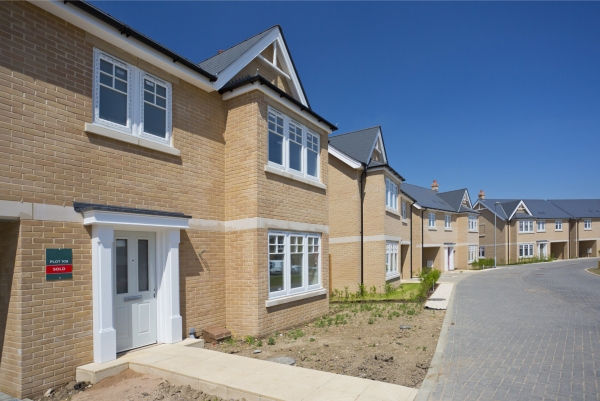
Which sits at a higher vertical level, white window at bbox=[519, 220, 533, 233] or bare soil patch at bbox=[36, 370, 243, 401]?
white window at bbox=[519, 220, 533, 233]

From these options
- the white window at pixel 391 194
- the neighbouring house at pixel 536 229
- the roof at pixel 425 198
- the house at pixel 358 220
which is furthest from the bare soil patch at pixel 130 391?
the neighbouring house at pixel 536 229

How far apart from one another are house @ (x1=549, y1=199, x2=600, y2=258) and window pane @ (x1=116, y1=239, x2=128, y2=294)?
5676 cm

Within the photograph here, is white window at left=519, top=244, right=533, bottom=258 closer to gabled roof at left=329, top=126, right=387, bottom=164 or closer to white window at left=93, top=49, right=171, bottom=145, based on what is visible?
gabled roof at left=329, top=126, right=387, bottom=164

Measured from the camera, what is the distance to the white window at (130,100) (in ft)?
24.8

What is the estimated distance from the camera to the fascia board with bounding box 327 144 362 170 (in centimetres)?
1867

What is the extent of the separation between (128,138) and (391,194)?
1584cm

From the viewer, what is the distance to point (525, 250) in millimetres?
48156

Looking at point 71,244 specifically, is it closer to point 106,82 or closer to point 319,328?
point 106,82

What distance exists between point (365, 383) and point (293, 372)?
122 cm

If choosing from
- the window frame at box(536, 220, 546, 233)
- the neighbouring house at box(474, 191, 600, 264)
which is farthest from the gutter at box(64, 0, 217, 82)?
the window frame at box(536, 220, 546, 233)

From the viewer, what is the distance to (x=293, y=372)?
6.56m

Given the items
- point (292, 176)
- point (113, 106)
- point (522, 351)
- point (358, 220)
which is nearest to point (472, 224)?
point (358, 220)

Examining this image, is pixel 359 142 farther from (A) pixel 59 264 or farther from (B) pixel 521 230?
(B) pixel 521 230

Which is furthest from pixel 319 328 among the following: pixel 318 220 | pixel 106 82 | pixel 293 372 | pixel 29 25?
pixel 29 25
